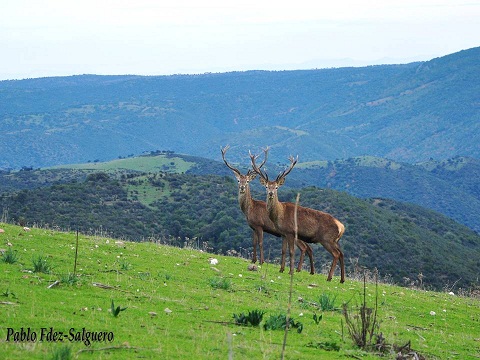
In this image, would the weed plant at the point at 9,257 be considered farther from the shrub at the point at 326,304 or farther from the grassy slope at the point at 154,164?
the grassy slope at the point at 154,164

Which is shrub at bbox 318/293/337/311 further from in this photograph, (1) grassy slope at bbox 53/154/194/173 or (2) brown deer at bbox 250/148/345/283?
(1) grassy slope at bbox 53/154/194/173

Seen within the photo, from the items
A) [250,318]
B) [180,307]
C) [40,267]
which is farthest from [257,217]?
[250,318]

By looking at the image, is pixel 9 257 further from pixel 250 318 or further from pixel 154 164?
pixel 154 164

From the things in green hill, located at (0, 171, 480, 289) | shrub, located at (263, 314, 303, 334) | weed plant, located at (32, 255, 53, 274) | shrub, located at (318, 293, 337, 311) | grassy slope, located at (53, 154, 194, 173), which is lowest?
grassy slope, located at (53, 154, 194, 173)

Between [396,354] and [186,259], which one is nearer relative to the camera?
[396,354]

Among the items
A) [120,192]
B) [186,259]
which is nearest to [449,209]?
[120,192]

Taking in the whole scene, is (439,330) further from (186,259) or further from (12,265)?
(12,265)

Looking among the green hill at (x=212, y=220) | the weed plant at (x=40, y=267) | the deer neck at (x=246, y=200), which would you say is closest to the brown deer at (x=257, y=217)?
the deer neck at (x=246, y=200)

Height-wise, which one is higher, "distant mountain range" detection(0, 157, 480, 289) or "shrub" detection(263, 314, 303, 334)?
"shrub" detection(263, 314, 303, 334)

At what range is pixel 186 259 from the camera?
1923cm

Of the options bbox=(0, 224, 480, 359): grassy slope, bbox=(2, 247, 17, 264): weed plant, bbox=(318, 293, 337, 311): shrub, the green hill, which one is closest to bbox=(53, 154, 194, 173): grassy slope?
the green hill

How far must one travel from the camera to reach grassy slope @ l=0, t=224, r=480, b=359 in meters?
9.96

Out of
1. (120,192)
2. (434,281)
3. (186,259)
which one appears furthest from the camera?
(120,192)

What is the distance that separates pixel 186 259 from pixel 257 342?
8.81 m
